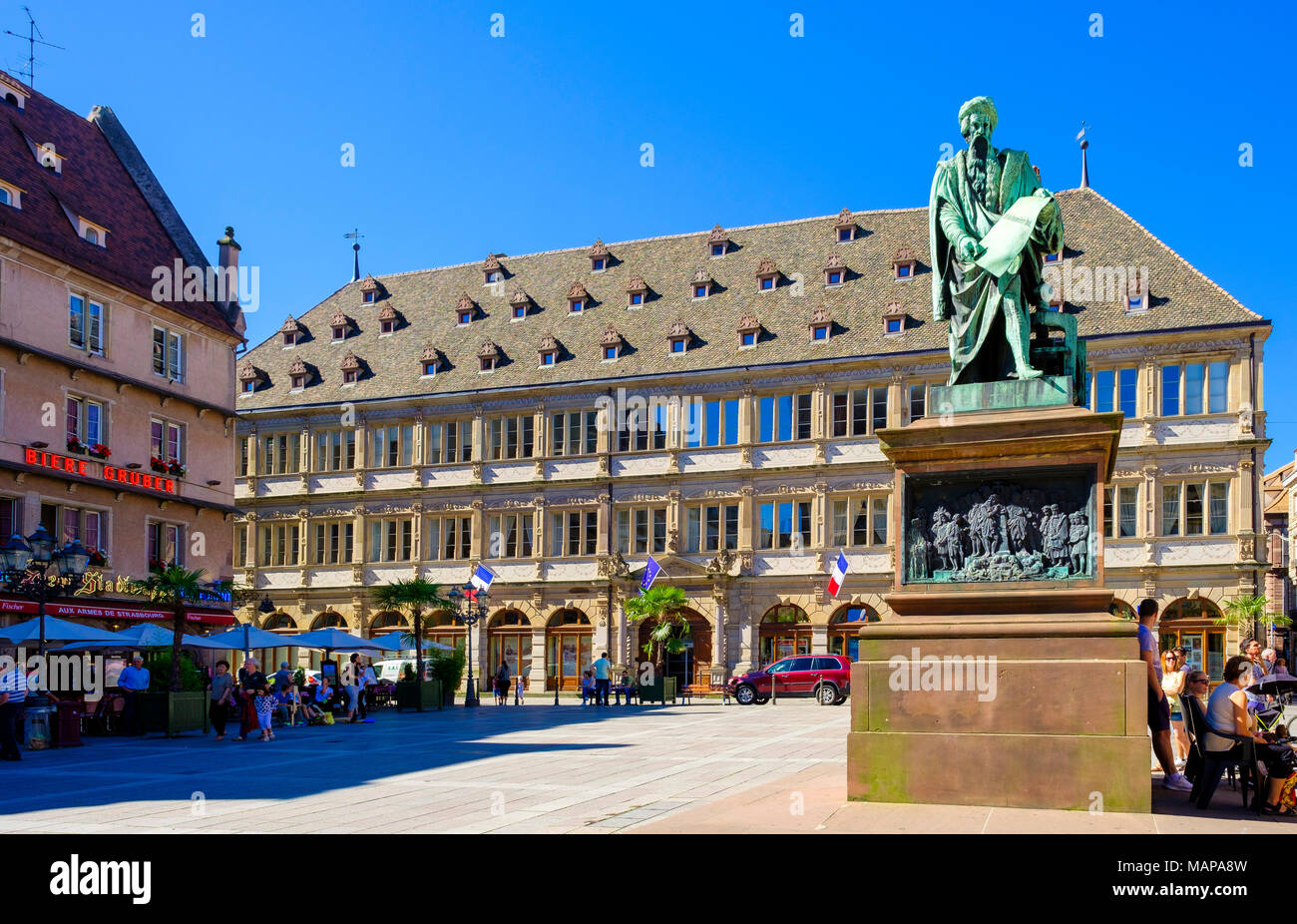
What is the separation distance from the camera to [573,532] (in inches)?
2152

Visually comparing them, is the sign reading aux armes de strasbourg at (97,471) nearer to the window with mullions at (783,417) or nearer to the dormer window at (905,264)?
the window with mullions at (783,417)

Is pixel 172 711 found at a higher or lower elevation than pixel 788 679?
higher

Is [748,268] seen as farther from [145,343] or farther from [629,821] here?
[629,821]

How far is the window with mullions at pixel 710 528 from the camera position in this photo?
172 feet

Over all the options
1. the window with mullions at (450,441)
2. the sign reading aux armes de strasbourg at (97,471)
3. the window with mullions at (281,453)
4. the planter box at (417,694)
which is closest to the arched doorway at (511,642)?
the window with mullions at (450,441)

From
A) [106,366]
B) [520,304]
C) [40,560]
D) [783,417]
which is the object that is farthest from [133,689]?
[520,304]

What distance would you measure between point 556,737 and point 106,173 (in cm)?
2843

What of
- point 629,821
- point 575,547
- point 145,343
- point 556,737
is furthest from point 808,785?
point 575,547

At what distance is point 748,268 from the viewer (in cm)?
5712

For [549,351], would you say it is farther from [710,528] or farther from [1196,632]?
[1196,632]

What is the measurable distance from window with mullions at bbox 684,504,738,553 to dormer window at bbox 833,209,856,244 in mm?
12715

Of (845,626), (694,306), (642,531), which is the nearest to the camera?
(845,626)

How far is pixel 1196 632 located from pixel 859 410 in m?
14.1

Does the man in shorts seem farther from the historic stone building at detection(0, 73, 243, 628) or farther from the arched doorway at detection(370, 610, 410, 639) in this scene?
the arched doorway at detection(370, 610, 410, 639)
